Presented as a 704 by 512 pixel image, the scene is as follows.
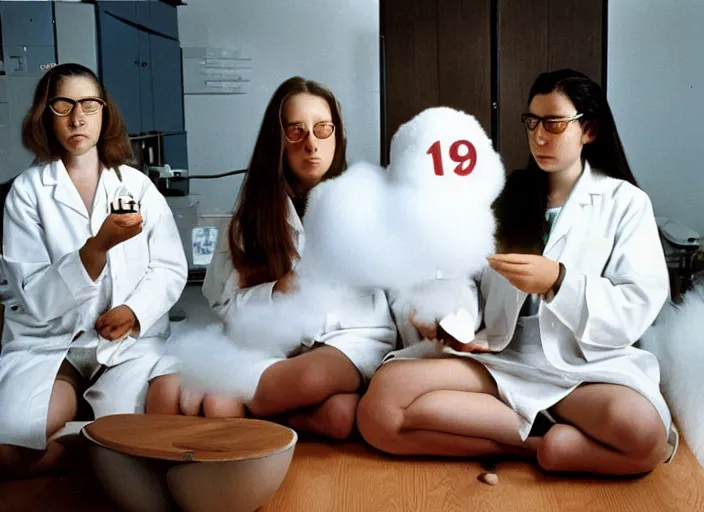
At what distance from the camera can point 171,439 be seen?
3.41 feet

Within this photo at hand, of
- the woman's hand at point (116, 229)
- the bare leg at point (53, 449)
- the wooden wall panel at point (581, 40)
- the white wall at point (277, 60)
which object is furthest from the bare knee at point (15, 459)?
the wooden wall panel at point (581, 40)

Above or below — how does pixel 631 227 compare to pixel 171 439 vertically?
above

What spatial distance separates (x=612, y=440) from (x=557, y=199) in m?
0.30

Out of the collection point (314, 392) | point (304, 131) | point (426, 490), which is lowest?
point (426, 490)

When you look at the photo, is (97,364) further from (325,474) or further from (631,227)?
(631,227)

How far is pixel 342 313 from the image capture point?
114cm

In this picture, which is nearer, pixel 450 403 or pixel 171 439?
pixel 171 439

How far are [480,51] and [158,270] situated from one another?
48 centimetres

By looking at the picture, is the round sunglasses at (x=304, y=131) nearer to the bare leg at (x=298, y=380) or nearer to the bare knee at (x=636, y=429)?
the bare leg at (x=298, y=380)

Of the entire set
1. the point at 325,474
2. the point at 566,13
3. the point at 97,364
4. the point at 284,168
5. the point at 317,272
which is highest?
the point at 566,13

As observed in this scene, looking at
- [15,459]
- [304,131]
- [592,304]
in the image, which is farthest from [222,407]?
[592,304]

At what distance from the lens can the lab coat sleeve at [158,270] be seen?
3.67 ft

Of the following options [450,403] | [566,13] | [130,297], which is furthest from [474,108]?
[130,297]

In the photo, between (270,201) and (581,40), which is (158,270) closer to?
(270,201)
